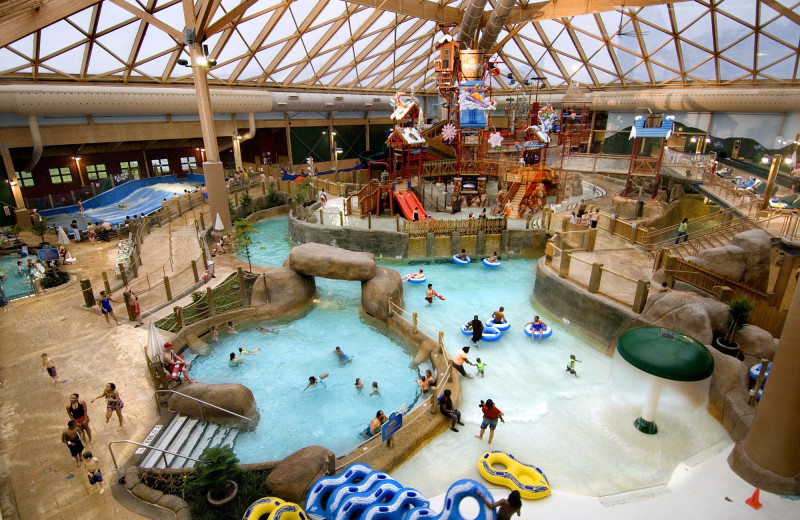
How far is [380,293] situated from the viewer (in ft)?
53.2

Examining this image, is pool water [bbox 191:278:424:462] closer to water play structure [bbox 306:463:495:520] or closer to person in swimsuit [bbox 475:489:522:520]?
water play structure [bbox 306:463:495:520]

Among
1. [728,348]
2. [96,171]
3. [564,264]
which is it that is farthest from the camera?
[96,171]

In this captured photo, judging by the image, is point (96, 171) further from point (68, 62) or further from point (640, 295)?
point (640, 295)

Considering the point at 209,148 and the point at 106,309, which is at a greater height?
the point at 209,148

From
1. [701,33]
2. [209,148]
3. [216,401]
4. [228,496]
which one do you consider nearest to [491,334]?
[216,401]

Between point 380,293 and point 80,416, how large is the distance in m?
9.62

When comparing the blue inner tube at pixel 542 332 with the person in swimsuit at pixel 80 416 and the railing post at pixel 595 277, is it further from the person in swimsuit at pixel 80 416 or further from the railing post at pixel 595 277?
the person in swimsuit at pixel 80 416

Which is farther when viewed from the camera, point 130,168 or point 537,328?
point 130,168

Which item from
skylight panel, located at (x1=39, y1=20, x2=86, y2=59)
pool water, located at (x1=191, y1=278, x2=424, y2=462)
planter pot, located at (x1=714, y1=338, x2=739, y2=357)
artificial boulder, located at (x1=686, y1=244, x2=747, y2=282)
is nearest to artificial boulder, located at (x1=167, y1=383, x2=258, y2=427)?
pool water, located at (x1=191, y1=278, x2=424, y2=462)

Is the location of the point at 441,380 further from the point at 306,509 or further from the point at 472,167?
the point at 472,167

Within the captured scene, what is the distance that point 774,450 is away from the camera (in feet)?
25.7

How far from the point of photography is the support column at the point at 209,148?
66.1 ft

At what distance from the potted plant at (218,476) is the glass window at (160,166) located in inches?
1222

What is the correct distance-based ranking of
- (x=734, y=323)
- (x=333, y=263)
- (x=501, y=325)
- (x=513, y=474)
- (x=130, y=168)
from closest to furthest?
(x=513, y=474), (x=734, y=323), (x=501, y=325), (x=333, y=263), (x=130, y=168)
